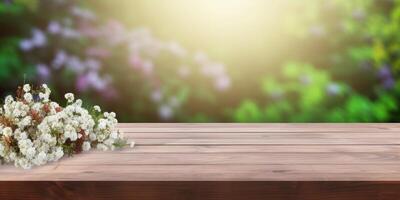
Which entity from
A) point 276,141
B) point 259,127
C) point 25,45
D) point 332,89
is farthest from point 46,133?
point 332,89

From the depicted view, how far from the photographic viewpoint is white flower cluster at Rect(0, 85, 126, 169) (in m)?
2.40

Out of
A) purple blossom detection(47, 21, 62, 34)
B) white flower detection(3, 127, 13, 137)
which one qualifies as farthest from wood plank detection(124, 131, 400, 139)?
purple blossom detection(47, 21, 62, 34)

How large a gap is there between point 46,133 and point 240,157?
708 mm

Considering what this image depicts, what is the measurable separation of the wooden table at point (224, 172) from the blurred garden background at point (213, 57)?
143 cm

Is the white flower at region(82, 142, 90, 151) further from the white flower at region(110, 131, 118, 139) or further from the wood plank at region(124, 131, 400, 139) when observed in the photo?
the wood plank at region(124, 131, 400, 139)

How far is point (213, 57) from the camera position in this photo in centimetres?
441

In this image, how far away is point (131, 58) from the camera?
4305 millimetres

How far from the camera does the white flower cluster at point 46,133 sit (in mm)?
2400

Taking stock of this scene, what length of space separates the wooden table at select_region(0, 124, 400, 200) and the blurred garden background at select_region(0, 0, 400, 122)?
4.69 feet

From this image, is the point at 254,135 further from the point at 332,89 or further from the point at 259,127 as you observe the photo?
the point at 332,89
